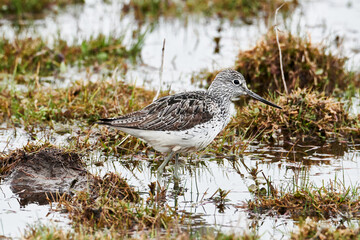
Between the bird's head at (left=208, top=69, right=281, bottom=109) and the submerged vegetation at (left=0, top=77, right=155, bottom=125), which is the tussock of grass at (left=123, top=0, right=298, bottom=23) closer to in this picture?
the submerged vegetation at (left=0, top=77, right=155, bottom=125)

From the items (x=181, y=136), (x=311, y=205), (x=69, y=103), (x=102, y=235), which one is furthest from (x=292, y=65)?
(x=102, y=235)

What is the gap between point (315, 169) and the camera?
7473 mm

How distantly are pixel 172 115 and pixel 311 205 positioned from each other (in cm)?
197

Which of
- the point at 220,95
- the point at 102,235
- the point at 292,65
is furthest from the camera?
the point at 292,65

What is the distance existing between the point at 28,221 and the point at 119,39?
6616 mm

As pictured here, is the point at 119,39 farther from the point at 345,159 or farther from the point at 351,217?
the point at 351,217

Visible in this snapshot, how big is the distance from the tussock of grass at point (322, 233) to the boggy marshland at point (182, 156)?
0.02 metres

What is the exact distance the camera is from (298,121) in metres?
8.62

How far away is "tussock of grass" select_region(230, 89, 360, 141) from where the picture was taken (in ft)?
28.1

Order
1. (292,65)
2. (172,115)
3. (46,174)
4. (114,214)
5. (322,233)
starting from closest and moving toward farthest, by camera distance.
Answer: (322,233), (114,214), (46,174), (172,115), (292,65)

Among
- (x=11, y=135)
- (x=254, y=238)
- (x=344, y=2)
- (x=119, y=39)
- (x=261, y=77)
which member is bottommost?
(x=254, y=238)

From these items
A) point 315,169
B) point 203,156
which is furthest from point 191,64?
point 315,169

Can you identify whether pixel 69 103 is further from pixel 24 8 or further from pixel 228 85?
pixel 24 8

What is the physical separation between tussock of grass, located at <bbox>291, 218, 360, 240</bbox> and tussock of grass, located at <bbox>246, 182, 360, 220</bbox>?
0.47 metres
